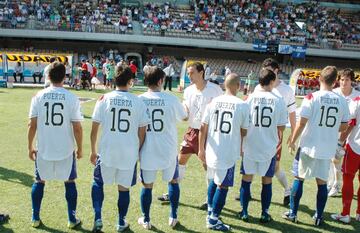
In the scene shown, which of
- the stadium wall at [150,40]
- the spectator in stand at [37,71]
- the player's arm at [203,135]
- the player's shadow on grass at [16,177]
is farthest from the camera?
the stadium wall at [150,40]

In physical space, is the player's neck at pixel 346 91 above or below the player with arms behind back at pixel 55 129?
above

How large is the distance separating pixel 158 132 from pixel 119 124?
0.53 metres

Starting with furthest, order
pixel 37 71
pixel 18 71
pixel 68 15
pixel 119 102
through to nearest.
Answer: pixel 68 15, pixel 37 71, pixel 18 71, pixel 119 102

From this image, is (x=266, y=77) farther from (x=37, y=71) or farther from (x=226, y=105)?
(x=37, y=71)

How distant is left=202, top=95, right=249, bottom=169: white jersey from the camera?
537 cm

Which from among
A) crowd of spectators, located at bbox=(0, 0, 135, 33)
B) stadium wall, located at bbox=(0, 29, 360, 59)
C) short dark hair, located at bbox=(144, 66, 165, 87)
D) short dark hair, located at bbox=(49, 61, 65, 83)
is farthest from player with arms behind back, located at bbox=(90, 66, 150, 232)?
crowd of spectators, located at bbox=(0, 0, 135, 33)

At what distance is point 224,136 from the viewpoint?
5414mm

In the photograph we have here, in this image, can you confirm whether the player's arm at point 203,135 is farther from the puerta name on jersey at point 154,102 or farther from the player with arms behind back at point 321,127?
the player with arms behind back at point 321,127

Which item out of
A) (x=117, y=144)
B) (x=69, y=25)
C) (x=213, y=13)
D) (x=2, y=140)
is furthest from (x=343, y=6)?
(x=117, y=144)

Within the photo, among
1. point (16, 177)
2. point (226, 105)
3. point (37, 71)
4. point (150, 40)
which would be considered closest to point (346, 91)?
point (226, 105)

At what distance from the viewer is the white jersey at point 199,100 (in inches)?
249

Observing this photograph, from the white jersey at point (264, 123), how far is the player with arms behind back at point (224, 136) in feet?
0.81

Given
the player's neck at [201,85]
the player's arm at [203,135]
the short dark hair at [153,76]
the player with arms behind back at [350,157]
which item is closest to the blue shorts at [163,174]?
the player's arm at [203,135]

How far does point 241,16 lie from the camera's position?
135 feet
